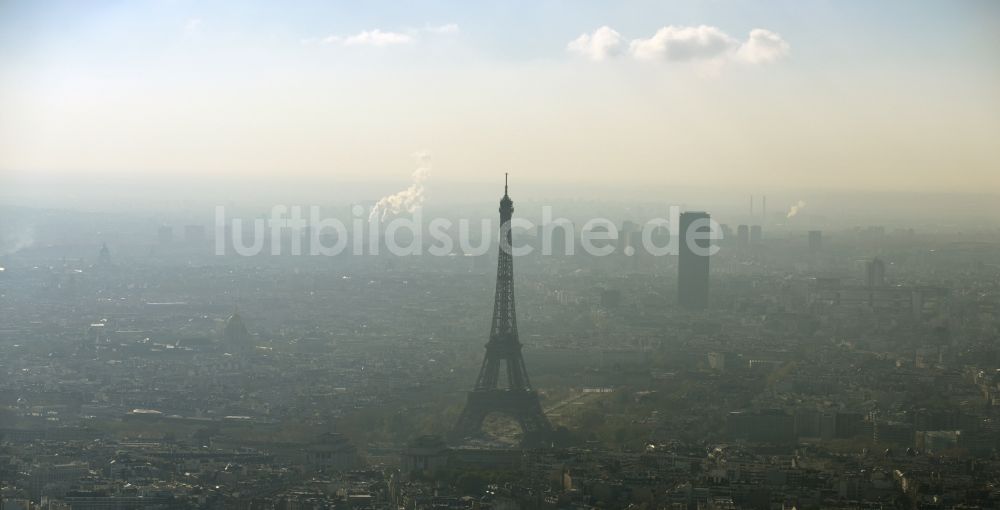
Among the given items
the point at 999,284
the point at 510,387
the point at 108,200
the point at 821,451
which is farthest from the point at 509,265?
the point at 108,200

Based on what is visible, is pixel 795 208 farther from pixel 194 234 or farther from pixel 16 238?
pixel 16 238

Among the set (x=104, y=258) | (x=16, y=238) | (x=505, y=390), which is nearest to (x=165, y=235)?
(x=16, y=238)

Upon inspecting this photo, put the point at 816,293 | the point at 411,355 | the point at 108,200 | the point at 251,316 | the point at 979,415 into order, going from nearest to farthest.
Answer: the point at 979,415, the point at 411,355, the point at 251,316, the point at 816,293, the point at 108,200

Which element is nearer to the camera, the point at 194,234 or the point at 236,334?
the point at 236,334

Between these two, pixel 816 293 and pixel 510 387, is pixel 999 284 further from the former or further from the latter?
pixel 510 387

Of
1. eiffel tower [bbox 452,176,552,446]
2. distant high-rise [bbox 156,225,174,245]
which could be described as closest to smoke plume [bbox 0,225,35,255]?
distant high-rise [bbox 156,225,174,245]

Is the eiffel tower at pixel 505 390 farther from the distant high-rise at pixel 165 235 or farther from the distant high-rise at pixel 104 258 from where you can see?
the distant high-rise at pixel 165 235
